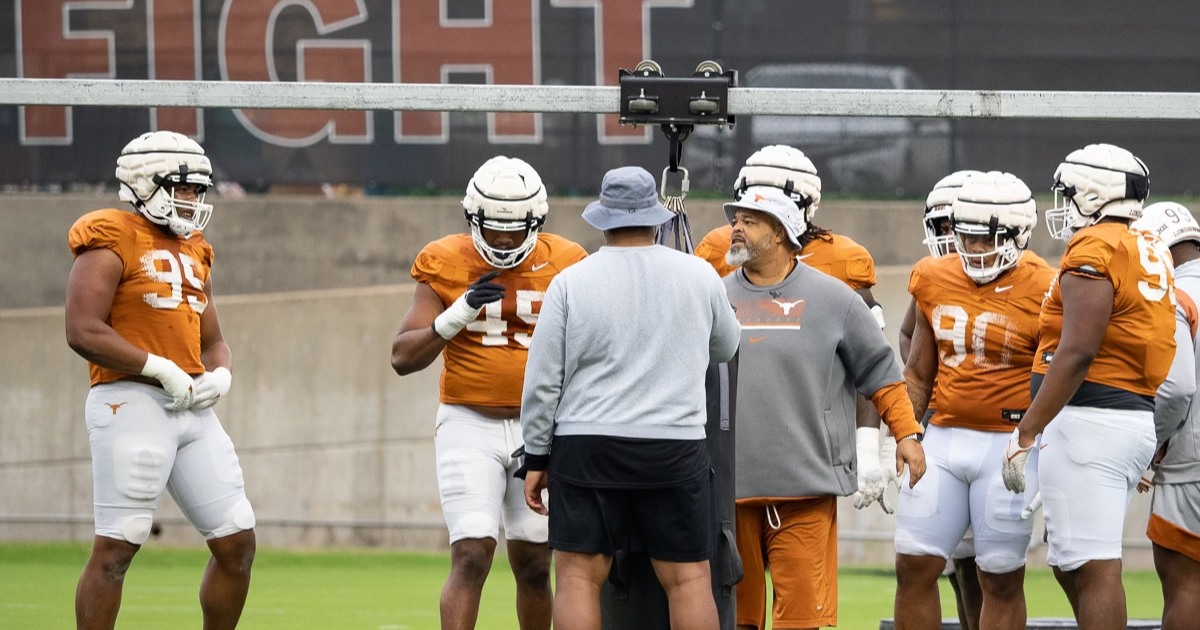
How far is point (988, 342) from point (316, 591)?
4.55 m

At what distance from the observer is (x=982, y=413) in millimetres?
5426

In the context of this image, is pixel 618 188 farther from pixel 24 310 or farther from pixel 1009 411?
pixel 24 310

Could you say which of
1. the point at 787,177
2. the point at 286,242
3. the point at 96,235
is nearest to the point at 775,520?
the point at 787,177

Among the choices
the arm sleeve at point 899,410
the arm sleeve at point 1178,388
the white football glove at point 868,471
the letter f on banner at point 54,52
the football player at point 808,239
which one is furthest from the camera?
the letter f on banner at point 54,52

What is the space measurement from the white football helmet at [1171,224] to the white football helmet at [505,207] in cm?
223

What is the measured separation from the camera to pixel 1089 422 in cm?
483

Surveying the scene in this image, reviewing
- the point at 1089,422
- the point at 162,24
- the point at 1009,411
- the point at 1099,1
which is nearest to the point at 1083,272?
the point at 1089,422

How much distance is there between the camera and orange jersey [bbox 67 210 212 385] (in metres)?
5.20

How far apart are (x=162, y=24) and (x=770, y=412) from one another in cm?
692

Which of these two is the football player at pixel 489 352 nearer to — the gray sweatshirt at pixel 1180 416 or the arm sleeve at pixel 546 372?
the arm sleeve at pixel 546 372

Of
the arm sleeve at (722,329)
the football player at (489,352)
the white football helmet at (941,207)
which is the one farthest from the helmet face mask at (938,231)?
the arm sleeve at (722,329)

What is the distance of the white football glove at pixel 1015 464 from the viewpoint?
4.90 metres

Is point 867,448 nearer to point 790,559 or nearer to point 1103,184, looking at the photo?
point 790,559

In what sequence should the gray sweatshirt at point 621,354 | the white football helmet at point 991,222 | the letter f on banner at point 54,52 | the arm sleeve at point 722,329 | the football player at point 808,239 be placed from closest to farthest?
the gray sweatshirt at point 621,354 < the arm sleeve at point 722,329 < the white football helmet at point 991,222 < the football player at point 808,239 < the letter f on banner at point 54,52
